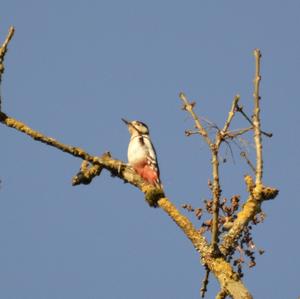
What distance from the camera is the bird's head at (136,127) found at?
489 inches

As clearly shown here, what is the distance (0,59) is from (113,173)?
5.30 ft

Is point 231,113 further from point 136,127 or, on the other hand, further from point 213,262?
point 136,127

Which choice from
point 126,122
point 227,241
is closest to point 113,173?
point 227,241

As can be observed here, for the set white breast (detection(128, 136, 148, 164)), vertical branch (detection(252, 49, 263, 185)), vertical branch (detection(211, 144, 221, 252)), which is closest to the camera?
vertical branch (detection(211, 144, 221, 252))

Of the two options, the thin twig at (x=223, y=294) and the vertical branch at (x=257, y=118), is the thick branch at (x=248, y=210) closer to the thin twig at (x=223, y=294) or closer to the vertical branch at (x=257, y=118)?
the vertical branch at (x=257, y=118)

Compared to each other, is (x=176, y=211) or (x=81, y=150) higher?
(x=81, y=150)

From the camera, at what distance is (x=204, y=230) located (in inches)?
239

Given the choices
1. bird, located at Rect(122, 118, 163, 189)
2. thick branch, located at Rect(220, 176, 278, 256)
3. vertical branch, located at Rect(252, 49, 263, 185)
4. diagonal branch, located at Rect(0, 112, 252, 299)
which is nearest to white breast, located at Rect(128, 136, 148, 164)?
bird, located at Rect(122, 118, 163, 189)

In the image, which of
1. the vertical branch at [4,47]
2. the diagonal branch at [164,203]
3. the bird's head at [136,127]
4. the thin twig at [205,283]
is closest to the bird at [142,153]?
the bird's head at [136,127]

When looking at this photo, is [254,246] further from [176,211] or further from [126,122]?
[126,122]

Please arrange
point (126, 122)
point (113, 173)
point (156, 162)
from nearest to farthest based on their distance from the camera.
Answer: point (113, 173)
point (156, 162)
point (126, 122)

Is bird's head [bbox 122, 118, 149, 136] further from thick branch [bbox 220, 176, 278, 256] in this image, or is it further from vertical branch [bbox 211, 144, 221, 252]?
vertical branch [bbox 211, 144, 221, 252]

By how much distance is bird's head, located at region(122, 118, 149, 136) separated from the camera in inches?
489

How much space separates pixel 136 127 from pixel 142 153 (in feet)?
5.13
